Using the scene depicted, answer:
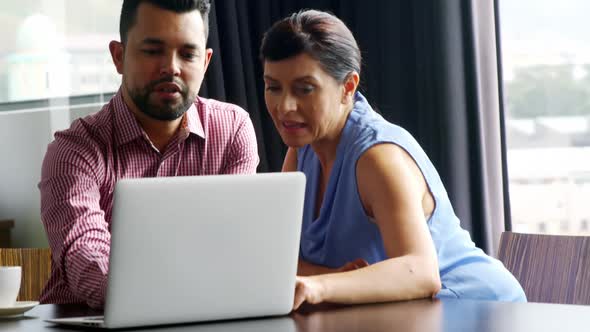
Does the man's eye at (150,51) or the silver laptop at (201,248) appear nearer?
the silver laptop at (201,248)

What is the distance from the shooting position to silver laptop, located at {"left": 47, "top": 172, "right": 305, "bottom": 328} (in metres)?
1.45

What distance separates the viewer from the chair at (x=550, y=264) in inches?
90.4

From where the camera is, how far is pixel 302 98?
7.06 feet

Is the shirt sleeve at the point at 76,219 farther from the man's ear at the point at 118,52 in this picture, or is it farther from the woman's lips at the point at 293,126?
the woman's lips at the point at 293,126

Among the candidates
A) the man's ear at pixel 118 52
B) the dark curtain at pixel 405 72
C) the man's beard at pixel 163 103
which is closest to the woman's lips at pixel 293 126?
the man's beard at pixel 163 103

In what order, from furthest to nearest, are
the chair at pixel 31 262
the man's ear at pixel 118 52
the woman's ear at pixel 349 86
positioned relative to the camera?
the chair at pixel 31 262 < the man's ear at pixel 118 52 < the woman's ear at pixel 349 86

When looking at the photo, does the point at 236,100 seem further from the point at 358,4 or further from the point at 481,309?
the point at 481,309

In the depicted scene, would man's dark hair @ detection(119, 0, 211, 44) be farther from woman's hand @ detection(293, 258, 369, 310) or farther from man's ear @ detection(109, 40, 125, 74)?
woman's hand @ detection(293, 258, 369, 310)

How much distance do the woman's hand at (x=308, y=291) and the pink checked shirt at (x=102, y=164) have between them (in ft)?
1.51

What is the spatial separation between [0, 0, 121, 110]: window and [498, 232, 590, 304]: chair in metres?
1.76

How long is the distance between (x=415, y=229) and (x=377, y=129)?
1.03 ft

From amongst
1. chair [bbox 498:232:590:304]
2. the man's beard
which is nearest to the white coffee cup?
the man's beard

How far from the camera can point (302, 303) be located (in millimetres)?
1722

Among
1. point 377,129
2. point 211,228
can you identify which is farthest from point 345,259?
point 211,228
